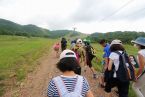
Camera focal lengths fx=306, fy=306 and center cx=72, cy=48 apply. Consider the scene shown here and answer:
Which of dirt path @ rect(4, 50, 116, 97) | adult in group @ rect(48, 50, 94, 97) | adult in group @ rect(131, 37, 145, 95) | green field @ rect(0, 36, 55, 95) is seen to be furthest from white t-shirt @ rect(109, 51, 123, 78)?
green field @ rect(0, 36, 55, 95)

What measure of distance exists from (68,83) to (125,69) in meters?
3.52

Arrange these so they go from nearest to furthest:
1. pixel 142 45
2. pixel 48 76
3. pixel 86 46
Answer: pixel 142 45
pixel 86 46
pixel 48 76

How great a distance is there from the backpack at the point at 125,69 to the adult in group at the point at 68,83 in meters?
3.32

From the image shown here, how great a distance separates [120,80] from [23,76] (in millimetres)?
8180

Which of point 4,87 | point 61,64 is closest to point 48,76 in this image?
point 4,87

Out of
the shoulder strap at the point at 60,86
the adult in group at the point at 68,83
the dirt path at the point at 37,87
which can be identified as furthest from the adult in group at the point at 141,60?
the shoulder strap at the point at 60,86

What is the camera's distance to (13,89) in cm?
1189

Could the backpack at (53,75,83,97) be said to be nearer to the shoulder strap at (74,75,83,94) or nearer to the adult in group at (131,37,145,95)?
the shoulder strap at (74,75,83,94)

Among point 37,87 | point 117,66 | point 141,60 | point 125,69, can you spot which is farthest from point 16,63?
point 141,60

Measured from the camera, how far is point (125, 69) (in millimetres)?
7277

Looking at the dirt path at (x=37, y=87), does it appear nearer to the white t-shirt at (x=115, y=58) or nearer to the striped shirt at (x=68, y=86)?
the white t-shirt at (x=115, y=58)

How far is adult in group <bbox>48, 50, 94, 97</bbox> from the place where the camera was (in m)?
3.96

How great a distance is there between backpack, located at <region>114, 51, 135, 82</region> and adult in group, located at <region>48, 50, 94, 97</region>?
3.32m

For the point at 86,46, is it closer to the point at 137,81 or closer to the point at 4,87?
the point at 4,87
